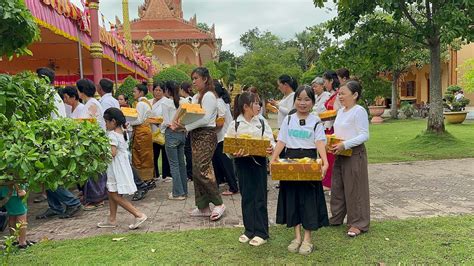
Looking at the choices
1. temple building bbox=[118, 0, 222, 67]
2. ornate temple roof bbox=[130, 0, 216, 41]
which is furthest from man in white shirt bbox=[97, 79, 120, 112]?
ornate temple roof bbox=[130, 0, 216, 41]

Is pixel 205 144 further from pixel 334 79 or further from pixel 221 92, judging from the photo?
pixel 334 79

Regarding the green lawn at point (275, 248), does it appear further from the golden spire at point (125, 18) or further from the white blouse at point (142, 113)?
the golden spire at point (125, 18)

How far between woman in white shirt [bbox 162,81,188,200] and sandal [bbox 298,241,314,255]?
2.35 m

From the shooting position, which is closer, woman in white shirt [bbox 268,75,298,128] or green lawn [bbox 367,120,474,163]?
woman in white shirt [bbox 268,75,298,128]

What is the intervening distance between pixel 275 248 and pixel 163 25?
4160 cm

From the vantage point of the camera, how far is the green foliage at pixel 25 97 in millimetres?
2755

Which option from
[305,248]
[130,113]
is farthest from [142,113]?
[305,248]

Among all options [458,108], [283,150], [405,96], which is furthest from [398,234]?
[405,96]

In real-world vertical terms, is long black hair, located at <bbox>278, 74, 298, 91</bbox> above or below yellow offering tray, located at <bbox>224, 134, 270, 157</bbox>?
above

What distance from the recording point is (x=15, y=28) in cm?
269

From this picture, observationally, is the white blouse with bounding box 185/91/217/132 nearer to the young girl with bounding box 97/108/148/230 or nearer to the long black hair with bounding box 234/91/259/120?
the long black hair with bounding box 234/91/259/120

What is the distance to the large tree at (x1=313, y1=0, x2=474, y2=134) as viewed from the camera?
8.06 meters

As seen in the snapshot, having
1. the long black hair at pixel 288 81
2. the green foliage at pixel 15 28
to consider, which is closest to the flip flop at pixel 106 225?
the green foliage at pixel 15 28

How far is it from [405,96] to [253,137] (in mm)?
32050
